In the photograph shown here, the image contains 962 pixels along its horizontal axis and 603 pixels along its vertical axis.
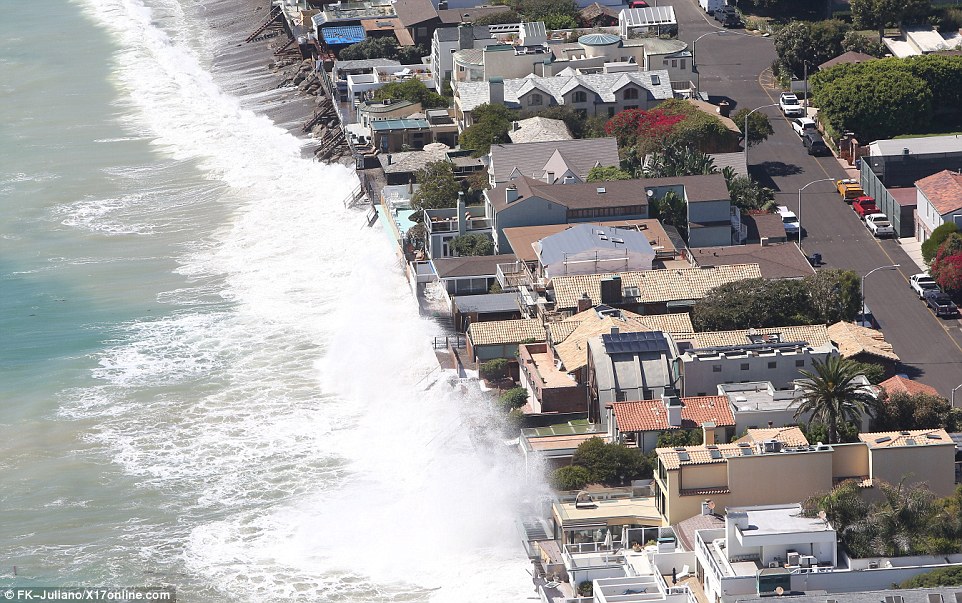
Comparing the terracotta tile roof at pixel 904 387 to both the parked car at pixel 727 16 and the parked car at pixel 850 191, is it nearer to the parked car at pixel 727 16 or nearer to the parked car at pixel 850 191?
the parked car at pixel 850 191

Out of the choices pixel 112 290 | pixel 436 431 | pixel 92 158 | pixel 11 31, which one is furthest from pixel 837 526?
pixel 11 31

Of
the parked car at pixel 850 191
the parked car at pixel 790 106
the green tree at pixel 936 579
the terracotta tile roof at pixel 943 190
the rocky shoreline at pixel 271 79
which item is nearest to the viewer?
the green tree at pixel 936 579

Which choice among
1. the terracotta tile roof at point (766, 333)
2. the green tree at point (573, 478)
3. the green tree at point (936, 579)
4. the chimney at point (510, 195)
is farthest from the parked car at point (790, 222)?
the green tree at point (936, 579)

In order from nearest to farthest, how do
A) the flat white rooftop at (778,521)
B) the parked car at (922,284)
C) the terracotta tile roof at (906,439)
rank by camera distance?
the flat white rooftop at (778,521), the terracotta tile roof at (906,439), the parked car at (922,284)

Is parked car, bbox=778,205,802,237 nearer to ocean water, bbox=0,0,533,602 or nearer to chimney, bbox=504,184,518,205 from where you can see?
chimney, bbox=504,184,518,205

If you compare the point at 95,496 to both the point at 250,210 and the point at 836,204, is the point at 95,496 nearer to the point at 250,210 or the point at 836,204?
the point at 250,210
